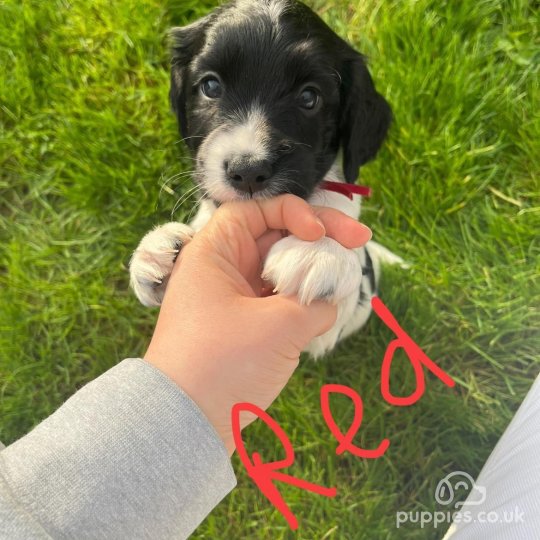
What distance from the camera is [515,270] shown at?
2.85 metres

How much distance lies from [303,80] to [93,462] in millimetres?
1382

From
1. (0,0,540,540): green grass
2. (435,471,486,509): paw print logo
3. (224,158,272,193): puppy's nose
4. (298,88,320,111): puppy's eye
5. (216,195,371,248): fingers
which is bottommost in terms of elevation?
(435,471,486,509): paw print logo

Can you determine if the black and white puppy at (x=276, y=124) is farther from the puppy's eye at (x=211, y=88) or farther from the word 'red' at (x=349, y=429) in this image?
the word 'red' at (x=349, y=429)

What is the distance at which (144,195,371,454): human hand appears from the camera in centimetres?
160

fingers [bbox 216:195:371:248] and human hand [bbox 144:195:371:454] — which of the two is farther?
fingers [bbox 216:195:371:248]

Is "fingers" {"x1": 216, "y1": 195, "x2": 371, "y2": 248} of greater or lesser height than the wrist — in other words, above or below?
above

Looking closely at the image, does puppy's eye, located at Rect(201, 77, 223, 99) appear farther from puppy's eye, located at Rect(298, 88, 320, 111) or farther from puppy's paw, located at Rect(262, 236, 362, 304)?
puppy's paw, located at Rect(262, 236, 362, 304)

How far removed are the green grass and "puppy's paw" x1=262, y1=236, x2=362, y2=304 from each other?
113cm

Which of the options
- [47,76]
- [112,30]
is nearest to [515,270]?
[112,30]

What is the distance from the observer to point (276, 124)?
1893 mm

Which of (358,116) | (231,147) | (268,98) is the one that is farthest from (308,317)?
(358,116)

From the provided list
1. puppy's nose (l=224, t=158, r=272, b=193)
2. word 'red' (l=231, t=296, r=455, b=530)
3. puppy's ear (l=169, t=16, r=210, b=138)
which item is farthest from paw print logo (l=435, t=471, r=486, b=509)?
puppy's ear (l=169, t=16, r=210, b=138)

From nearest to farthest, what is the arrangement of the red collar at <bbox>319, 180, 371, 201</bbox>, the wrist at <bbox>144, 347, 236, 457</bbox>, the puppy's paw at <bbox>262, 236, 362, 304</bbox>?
the wrist at <bbox>144, 347, 236, 457</bbox> → the puppy's paw at <bbox>262, 236, 362, 304</bbox> → the red collar at <bbox>319, 180, 371, 201</bbox>

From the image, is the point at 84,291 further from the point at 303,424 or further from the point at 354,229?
the point at 354,229
